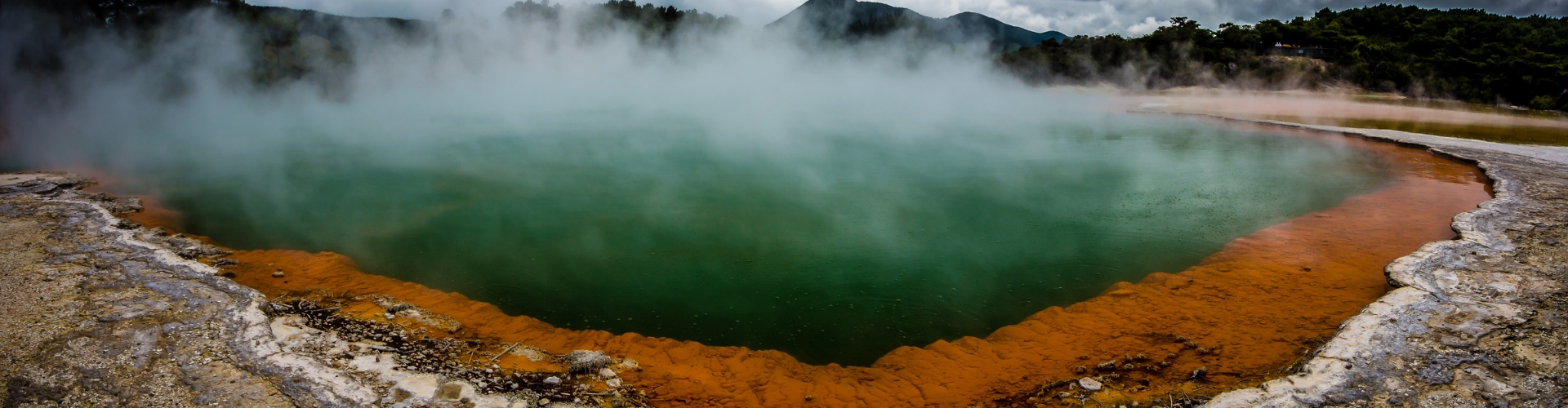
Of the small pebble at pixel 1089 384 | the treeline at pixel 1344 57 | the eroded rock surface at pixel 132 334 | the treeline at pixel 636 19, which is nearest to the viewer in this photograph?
the eroded rock surface at pixel 132 334

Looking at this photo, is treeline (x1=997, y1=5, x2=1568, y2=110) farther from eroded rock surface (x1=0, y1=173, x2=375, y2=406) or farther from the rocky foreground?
eroded rock surface (x1=0, y1=173, x2=375, y2=406)

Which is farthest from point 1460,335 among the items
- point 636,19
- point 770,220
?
point 636,19

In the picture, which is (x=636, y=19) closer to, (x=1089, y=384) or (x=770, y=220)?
(x=770, y=220)

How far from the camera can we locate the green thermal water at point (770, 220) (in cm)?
392

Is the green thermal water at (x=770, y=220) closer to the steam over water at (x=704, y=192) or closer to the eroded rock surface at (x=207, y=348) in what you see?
the steam over water at (x=704, y=192)

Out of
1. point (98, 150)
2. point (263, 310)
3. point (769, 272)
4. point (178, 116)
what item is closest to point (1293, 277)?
point (769, 272)

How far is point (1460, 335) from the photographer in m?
3.03

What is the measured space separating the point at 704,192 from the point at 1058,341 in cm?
387

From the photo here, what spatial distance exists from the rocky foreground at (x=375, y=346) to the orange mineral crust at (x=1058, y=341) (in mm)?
236

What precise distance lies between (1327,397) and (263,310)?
182 inches

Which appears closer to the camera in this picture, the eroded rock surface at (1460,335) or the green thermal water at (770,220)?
the eroded rock surface at (1460,335)

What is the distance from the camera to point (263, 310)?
3.25m

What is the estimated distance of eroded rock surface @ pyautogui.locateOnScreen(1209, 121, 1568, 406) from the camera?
257 cm

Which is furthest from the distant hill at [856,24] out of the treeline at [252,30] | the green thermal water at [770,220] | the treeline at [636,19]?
the green thermal water at [770,220]
